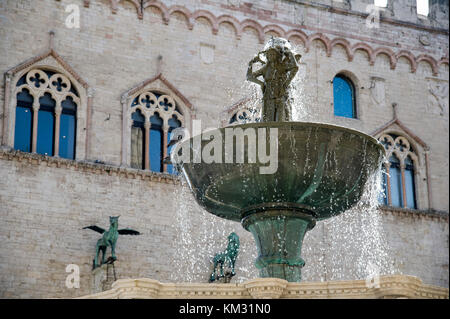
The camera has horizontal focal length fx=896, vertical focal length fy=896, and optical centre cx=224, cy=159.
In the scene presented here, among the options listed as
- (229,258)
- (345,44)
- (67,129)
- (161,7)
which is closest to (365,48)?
(345,44)

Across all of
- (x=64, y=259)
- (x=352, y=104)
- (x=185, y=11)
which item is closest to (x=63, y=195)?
(x=64, y=259)

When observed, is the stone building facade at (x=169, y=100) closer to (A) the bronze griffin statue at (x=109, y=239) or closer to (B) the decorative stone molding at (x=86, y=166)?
(B) the decorative stone molding at (x=86, y=166)

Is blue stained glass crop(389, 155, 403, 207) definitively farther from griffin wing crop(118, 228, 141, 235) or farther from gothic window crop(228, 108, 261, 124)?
griffin wing crop(118, 228, 141, 235)

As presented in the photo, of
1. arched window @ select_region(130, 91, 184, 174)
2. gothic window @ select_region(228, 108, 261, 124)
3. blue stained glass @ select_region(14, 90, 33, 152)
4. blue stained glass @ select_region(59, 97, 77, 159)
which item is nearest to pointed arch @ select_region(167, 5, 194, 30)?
arched window @ select_region(130, 91, 184, 174)

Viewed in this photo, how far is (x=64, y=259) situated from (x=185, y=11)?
6.41 meters

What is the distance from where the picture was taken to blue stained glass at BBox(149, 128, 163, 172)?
1878 centimetres

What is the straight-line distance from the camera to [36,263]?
16.7 m

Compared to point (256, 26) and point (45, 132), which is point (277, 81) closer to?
point (45, 132)

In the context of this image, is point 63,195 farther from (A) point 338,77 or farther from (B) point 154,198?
(A) point 338,77

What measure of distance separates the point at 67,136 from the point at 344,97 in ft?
23.0

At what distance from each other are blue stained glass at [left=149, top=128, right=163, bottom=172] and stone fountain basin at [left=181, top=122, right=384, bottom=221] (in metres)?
8.13

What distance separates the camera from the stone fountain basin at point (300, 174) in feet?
32.0

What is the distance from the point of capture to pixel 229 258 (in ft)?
58.3

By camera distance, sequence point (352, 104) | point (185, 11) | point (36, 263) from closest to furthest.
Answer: point (36, 263)
point (185, 11)
point (352, 104)
